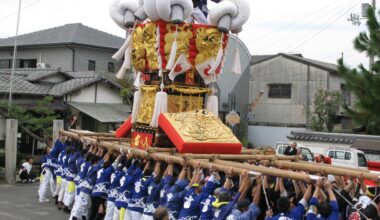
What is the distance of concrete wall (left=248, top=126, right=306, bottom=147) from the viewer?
3072 cm

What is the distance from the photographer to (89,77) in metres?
23.6

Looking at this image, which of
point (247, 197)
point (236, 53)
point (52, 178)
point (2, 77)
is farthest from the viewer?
point (2, 77)

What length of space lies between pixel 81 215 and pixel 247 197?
435 cm

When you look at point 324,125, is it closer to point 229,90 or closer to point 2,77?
point 229,90

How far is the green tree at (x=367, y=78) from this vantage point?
14539 millimetres

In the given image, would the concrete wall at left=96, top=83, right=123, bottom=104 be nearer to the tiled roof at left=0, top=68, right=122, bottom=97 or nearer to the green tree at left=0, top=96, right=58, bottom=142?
the tiled roof at left=0, top=68, right=122, bottom=97

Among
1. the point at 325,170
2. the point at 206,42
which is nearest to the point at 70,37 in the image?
the point at 206,42

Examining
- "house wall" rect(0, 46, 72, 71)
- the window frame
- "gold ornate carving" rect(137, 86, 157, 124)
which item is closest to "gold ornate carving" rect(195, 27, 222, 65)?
"gold ornate carving" rect(137, 86, 157, 124)

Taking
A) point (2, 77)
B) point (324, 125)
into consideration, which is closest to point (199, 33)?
point (2, 77)

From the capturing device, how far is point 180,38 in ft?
33.3

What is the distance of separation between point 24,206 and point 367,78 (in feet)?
33.6

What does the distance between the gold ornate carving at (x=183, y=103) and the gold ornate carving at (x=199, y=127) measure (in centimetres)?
55

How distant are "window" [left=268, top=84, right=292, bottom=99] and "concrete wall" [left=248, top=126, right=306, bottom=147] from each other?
206 centimetres

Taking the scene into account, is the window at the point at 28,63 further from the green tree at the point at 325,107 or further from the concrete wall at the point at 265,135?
the green tree at the point at 325,107
